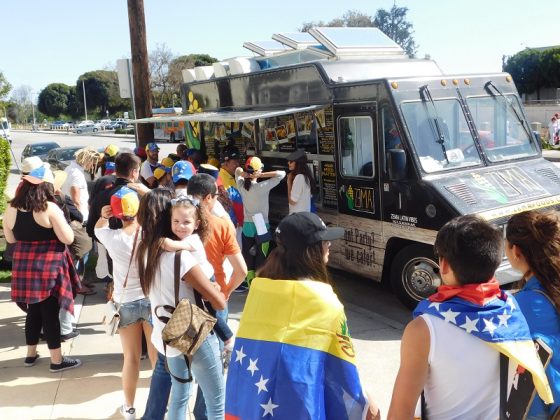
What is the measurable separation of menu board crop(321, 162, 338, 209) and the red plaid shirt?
3301mm

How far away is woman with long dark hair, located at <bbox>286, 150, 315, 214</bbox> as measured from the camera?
21.9ft

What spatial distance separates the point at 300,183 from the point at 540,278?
14.7 feet

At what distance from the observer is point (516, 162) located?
257 inches

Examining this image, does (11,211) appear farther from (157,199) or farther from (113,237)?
(157,199)

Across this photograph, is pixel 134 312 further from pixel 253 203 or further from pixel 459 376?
pixel 253 203

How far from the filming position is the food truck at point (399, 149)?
582 centimetres

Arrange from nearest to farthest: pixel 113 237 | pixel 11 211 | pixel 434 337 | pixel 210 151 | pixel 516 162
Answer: pixel 434 337 → pixel 113 237 → pixel 11 211 → pixel 516 162 → pixel 210 151

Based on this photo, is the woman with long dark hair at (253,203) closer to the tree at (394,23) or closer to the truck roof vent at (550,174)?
the truck roof vent at (550,174)

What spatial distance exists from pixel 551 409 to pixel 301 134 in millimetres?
5719

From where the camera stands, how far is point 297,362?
2.01 meters

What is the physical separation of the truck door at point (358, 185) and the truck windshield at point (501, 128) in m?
1.18

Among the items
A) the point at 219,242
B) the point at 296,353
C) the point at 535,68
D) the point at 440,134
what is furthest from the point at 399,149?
→ the point at 535,68

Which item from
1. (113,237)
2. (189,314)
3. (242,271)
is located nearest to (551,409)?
(189,314)

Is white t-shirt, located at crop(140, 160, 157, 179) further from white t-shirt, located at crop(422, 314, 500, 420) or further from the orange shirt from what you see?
white t-shirt, located at crop(422, 314, 500, 420)
